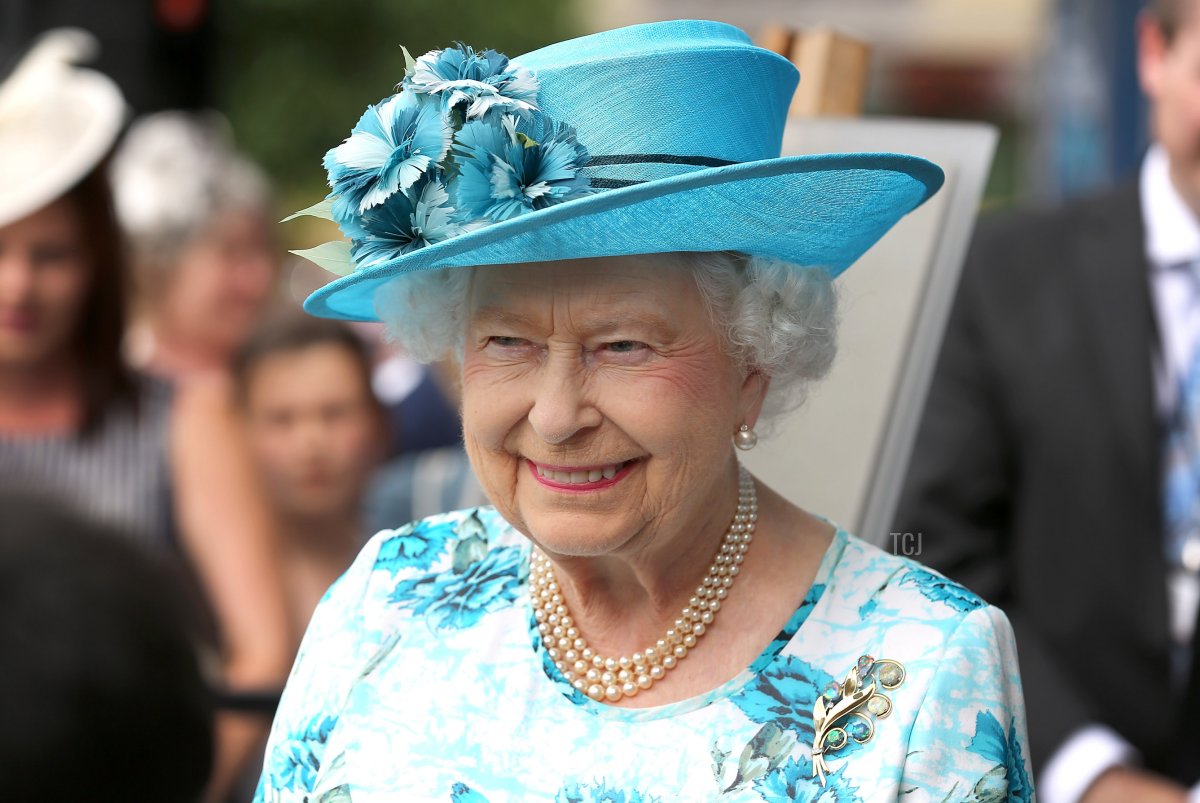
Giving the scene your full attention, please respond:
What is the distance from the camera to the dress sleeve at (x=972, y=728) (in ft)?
6.47

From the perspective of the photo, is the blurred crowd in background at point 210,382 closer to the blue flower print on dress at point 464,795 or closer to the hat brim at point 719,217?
the blue flower print on dress at point 464,795

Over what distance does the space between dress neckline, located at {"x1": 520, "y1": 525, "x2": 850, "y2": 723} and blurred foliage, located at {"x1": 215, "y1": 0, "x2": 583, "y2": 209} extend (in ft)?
60.2

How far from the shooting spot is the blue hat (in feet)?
6.33

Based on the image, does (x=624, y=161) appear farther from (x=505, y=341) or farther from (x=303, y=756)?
(x=303, y=756)

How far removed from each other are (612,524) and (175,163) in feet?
15.9

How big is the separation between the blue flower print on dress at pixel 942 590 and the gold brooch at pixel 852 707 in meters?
0.12

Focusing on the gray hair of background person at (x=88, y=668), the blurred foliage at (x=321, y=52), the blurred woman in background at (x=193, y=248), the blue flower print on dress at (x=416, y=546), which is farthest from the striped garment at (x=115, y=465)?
the blurred foliage at (x=321, y=52)

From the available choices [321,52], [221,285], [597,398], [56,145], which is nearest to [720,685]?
[597,398]

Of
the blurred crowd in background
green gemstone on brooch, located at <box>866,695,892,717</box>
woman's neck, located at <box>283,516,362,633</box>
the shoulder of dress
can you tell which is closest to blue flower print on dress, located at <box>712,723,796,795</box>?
green gemstone on brooch, located at <box>866,695,892,717</box>

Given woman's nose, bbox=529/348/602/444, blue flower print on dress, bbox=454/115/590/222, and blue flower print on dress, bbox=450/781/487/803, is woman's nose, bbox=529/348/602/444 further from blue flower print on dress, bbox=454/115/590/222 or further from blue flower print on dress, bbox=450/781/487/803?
blue flower print on dress, bbox=450/781/487/803

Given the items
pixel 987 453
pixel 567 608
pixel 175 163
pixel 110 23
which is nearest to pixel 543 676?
pixel 567 608

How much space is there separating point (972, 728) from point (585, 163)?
2.93 ft

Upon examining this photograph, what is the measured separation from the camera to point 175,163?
21.0ft

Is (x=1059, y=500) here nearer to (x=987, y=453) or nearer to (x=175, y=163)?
(x=987, y=453)
